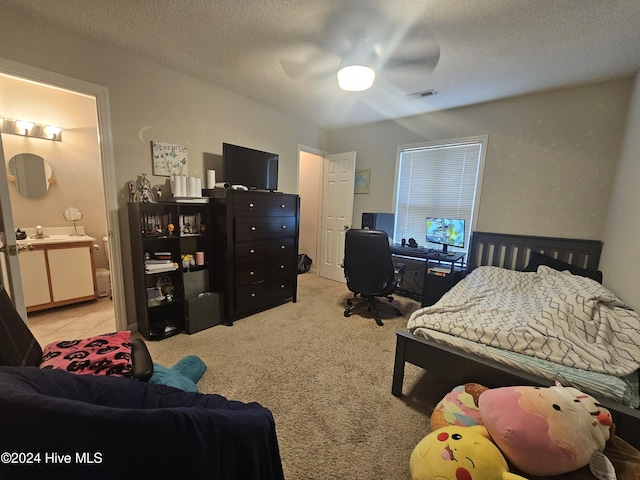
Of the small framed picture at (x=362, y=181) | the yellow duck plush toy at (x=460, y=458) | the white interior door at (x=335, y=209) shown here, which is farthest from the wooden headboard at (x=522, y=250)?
the yellow duck plush toy at (x=460, y=458)

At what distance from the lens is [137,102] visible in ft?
7.97

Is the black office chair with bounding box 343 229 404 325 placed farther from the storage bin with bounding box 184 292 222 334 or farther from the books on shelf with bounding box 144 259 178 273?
the books on shelf with bounding box 144 259 178 273

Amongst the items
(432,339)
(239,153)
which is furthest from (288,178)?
(432,339)

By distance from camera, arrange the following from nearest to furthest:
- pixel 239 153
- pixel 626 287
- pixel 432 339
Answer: pixel 432 339
pixel 626 287
pixel 239 153

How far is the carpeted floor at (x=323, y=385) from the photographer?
1.39 meters

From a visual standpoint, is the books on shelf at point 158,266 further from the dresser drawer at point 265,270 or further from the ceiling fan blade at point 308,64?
the ceiling fan blade at point 308,64

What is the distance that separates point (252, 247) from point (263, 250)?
16 cm

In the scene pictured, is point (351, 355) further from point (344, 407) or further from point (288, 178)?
point (288, 178)

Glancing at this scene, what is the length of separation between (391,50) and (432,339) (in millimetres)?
2237

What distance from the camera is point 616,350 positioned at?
1415mm

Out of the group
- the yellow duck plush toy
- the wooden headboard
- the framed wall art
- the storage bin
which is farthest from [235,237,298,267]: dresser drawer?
the wooden headboard

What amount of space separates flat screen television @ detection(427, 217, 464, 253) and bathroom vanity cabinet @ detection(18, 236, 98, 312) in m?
4.29

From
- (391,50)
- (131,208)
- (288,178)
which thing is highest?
(391,50)

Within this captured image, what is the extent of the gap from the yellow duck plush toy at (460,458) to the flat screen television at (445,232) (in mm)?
2508
